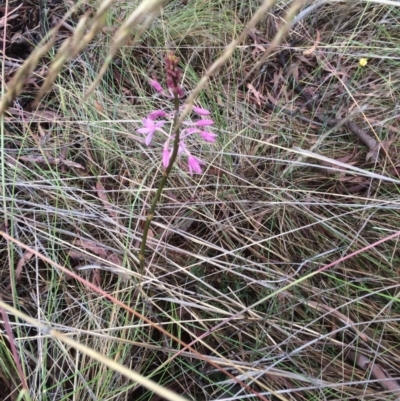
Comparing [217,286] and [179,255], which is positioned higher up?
[179,255]

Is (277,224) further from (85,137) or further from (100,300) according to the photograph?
(85,137)

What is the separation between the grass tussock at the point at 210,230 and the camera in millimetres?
1354

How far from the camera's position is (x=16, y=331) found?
137 centimetres

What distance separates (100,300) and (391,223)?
3.30 feet

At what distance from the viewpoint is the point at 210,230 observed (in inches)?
65.6

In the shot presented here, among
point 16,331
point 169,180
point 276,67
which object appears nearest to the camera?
point 16,331

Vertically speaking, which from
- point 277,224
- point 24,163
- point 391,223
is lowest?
point 391,223

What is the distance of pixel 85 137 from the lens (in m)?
1.85

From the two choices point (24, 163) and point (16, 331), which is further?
point (24, 163)

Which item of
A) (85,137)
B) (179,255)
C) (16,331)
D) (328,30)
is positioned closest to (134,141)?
(85,137)

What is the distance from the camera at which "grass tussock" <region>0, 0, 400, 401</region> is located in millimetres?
1354

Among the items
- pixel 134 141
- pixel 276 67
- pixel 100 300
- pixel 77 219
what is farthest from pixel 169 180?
pixel 276 67

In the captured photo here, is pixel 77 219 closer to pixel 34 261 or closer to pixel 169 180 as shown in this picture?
pixel 34 261

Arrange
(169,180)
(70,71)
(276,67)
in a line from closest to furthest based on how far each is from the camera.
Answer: (169,180)
(70,71)
(276,67)
